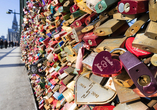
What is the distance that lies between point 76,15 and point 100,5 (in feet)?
1.44

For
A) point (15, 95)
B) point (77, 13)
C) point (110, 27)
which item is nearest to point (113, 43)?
point (110, 27)

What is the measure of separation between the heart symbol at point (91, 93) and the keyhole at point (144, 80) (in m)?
0.32

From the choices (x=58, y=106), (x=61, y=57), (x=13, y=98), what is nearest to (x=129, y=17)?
(x=61, y=57)

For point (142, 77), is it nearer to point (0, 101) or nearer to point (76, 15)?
point (76, 15)

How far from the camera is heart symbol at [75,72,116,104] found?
77 centimetres

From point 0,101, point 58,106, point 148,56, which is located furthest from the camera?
point 0,101

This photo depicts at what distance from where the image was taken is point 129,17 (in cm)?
62

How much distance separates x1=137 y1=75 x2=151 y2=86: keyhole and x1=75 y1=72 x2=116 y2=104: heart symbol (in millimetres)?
324

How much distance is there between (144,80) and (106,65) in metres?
0.17

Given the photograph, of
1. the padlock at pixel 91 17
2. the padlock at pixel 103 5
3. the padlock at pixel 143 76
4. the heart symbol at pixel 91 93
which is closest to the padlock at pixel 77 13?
the padlock at pixel 91 17

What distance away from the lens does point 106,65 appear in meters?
0.56

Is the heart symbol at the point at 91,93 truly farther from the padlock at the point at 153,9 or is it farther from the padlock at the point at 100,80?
the padlock at the point at 153,9

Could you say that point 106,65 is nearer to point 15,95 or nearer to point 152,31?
point 152,31

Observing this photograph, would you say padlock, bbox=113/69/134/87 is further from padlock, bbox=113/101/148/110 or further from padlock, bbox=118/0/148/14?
padlock, bbox=118/0/148/14
